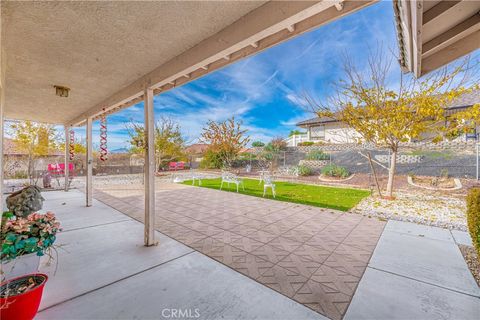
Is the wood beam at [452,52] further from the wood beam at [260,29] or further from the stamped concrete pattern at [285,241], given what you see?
the stamped concrete pattern at [285,241]

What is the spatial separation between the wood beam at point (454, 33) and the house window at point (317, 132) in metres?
16.4

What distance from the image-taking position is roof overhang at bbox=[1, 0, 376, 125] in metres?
1.70

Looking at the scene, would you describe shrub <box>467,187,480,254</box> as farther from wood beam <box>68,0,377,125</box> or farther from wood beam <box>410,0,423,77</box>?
wood beam <box>68,0,377,125</box>

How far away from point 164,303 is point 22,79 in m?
4.34

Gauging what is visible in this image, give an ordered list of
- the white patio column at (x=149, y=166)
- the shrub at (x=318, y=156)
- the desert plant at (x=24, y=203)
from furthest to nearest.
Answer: the shrub at (x=318, y=156)
the desert plant at (x=24, y=203)
the white patio column at (x=149, y=166)

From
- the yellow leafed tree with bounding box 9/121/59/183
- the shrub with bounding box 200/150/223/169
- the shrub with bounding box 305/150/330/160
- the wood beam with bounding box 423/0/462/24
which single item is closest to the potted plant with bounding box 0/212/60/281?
the wood beam with bounding box 423/0/462/24

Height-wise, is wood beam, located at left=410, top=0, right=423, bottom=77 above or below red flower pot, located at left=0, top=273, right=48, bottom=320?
above

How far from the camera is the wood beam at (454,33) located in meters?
1.62

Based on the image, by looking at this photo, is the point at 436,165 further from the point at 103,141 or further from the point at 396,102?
the point at 103,141

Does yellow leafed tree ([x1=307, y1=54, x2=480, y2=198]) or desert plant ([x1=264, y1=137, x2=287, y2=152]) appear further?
desert plant ([x1=264, y1=137, x2=287, y2=152])

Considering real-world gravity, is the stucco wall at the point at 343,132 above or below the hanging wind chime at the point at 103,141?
above

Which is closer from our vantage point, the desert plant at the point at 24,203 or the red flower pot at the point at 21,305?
the red flower pot at the point at 21,305

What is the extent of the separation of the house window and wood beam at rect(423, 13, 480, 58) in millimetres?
16379

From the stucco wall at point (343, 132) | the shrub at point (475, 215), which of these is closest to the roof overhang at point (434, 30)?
the shrub at point (475, 215)
